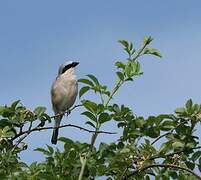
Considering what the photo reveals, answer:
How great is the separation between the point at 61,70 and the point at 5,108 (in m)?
6.93

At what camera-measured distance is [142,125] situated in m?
3.83

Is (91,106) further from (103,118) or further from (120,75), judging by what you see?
(120,75)

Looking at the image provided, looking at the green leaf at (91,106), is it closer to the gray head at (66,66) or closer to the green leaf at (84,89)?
the green leaf at (84,89)

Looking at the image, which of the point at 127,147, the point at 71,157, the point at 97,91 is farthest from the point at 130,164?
the point at 97,91

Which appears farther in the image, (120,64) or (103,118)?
(120,64)

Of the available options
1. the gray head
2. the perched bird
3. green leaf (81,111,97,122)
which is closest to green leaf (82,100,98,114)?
green leaf (81,111,97,122)

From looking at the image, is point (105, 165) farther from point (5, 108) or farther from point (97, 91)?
point (5, 108)

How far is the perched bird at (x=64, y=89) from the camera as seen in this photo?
1059 centimetres

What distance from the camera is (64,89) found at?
420 inches

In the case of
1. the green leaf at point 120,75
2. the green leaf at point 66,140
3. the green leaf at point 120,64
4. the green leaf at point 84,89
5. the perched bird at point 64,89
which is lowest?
the green leaf at point 66,140

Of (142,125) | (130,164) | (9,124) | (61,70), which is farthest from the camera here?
(61,70)

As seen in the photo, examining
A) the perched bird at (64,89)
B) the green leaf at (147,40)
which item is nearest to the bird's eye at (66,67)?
the perched bird at (64,89)

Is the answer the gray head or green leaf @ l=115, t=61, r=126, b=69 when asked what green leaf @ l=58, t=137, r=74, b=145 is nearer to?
green leaf @ l=115, t=61, r=126, b=69

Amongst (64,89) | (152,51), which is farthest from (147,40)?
(64,89)
